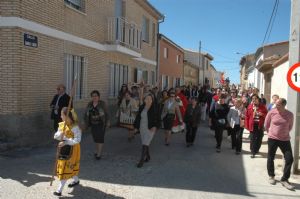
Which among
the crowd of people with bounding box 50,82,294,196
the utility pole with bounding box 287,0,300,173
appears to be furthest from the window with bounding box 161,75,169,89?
the utility pole with bounding box 287,0,300,173

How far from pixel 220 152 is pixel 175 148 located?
1.25m

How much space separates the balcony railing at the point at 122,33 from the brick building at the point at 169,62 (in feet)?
23.0

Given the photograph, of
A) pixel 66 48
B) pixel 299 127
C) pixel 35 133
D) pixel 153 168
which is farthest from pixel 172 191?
pixel 66 48

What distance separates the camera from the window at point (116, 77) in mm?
16281

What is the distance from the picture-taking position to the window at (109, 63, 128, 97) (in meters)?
16.3

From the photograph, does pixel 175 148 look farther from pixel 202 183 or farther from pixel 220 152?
pixel 202 183

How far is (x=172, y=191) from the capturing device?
20.9 feet

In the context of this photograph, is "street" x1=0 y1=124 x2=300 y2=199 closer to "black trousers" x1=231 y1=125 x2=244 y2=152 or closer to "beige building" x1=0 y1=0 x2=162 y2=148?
"black trousers" x1=231 y1=125 x2=244 y2=152

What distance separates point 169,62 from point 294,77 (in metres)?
21.9

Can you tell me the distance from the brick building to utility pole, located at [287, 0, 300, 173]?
54.6ft

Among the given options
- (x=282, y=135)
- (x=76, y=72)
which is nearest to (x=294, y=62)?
(x=282, y=135)

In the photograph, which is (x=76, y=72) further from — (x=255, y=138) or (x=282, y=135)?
(x=282, y=135)

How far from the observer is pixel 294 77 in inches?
295

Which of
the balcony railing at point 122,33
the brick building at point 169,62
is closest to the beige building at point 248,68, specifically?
the brick building at point 169,62
